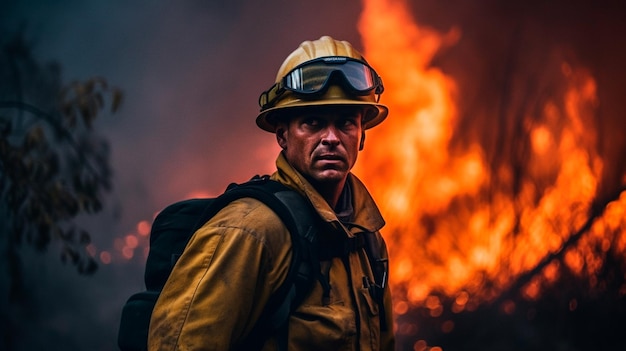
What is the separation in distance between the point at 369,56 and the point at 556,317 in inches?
106

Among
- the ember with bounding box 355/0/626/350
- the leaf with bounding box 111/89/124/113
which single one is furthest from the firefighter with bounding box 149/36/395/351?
the leaf with bounding box 111/89/124/113

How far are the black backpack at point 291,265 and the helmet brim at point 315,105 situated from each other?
0.35m

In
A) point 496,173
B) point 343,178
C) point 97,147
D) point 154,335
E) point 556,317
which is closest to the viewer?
point 154,335

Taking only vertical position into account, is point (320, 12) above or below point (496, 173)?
above

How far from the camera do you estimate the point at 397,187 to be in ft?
20.8

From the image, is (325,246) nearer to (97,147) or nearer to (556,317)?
(556,317)

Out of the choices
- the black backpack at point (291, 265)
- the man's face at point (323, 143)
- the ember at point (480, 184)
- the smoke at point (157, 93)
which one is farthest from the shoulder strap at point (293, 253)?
the smoke at point (157, 93)

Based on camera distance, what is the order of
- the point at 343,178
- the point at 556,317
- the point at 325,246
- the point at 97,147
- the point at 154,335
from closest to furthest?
1. the point at 154,335
2. the point at 325,246
3. the point at 343,178
4. the point at 556,317
5. the point at 97,147

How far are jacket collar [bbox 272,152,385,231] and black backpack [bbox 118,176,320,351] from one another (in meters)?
0.04

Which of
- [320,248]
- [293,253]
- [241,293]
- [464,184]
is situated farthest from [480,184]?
[241,293]

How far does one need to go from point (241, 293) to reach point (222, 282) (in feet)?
0.24

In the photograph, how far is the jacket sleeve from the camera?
7.92 feet

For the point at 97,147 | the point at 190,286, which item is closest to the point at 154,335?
the point at 190,286

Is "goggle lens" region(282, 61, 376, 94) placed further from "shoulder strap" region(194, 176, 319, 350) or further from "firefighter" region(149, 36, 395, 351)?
"shoulder strap" region(194, 176, 319, 350)
